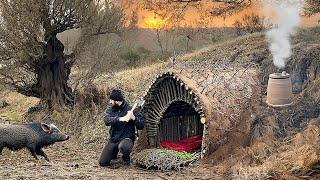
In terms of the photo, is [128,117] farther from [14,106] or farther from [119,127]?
[14,106]

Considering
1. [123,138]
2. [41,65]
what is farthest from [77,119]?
[123,138]

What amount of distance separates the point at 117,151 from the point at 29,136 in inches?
63.5

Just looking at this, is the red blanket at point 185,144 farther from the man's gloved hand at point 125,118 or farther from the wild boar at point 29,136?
the wild boar at point 29,136

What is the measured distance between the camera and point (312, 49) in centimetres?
1177

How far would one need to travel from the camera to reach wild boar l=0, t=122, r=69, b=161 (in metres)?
8.56

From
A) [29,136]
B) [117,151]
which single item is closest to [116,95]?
[117,151]

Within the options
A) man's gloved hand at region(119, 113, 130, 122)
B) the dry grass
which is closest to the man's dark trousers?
man's gloved hand at region(119, 113, 130, 122)

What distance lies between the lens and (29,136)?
874 cm

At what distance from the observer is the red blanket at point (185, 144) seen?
888 cm

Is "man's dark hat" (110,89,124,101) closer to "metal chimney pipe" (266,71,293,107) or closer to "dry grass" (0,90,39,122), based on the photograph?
"metal chimney pipe" (266,71,293,107)

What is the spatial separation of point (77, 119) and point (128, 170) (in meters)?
4.56

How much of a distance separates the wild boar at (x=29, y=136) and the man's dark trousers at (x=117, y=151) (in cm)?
124

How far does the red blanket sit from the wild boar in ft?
6.09

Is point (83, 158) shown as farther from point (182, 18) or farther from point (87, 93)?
point (182, 18)
